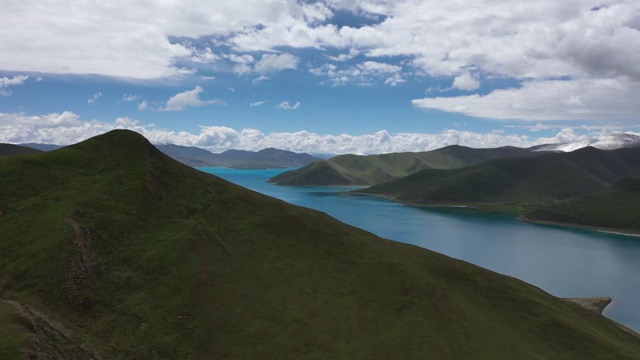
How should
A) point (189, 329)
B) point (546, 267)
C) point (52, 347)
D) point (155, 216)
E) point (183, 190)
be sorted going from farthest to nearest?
point (546, 267) → point (183, 190) → point (155, 216) → point (189, 329) → point (52, 347)

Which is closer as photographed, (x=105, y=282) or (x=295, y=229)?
(x=105, y=282)

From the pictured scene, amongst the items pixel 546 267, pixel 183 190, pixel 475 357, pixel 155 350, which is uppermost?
pixel 183 190

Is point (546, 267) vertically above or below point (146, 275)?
below

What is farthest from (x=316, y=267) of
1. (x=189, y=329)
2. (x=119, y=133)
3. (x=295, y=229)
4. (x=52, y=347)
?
(x=119, y=133)

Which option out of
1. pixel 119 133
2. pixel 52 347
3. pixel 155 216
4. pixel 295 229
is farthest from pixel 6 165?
pixel 295 229

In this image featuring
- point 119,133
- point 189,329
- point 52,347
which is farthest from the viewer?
point 119,133

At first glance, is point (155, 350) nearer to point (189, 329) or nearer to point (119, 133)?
point (189, 329)
